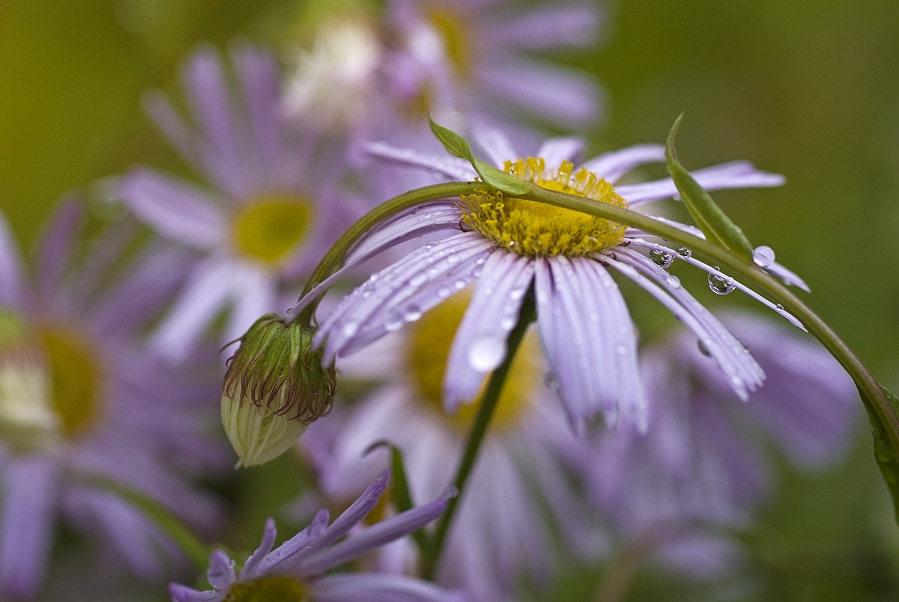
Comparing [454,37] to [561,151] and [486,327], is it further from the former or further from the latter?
[486,327]

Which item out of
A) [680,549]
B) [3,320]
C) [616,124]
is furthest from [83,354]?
[616,124]

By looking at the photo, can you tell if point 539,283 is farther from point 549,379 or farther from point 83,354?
point 83,354

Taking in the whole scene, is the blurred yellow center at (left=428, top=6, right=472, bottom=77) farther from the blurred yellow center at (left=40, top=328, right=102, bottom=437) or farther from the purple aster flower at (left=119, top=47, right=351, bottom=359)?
the blurred yellow center at (left=40, top=328, right=102, bottom=437)

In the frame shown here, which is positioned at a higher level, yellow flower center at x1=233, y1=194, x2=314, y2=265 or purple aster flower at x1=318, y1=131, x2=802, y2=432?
yellow flower center at x1=233, y1=194, x2=314, y2=265

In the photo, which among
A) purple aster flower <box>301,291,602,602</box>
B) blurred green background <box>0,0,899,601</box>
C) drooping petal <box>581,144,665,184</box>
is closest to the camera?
drooping petal <box>581,144,665,184</box>

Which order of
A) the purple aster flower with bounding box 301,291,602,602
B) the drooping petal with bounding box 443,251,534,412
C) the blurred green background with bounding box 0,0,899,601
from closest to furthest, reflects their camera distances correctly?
the drooping petal with bounding box 443,251,534,412 → the purple aster flower with bounding box 301,291,602,602 → the blurred green background with bounding box 0,0,899,601

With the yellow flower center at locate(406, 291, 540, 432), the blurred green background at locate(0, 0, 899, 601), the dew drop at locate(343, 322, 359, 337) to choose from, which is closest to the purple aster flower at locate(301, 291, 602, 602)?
the yellow flower center at locate(406, 291, 540, 432)
